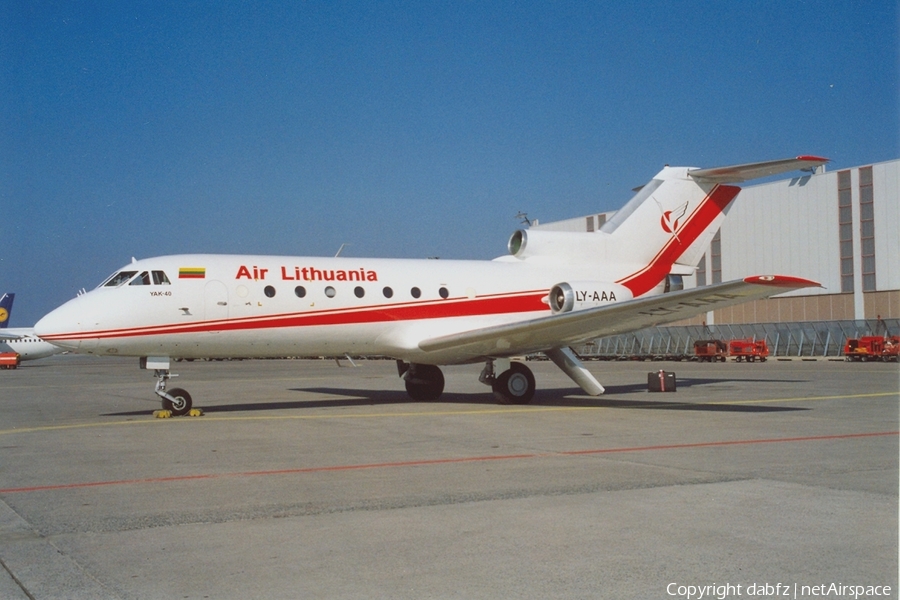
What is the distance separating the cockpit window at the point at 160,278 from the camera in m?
16.5

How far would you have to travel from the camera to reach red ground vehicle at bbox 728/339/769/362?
4828 cm

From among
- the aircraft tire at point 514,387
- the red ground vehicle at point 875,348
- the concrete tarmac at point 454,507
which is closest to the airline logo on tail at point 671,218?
the aircraft tire at point 514,387

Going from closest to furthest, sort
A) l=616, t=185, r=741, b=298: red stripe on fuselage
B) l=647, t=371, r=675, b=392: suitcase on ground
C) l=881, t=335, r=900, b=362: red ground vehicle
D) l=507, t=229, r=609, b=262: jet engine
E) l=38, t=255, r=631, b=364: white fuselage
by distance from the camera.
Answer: l=38, t=255, r=631, b=364: white fuselage < l=507, t=229, r=609, b=262: jet engine < l=616, t=185, r=741, b=298: red stripe on fuselage < l=647, t=371, r=675, b=392: suitcase on ground < l=881, t=335, r=900, b=362: red ground vehicle

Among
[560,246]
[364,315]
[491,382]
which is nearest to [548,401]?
[491,382]

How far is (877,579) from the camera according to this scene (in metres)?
5.14

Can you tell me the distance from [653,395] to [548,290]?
3.99 m

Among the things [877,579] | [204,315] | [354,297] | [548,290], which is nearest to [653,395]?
[548,290]

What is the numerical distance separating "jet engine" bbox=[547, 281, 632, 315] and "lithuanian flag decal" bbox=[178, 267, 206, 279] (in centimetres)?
772

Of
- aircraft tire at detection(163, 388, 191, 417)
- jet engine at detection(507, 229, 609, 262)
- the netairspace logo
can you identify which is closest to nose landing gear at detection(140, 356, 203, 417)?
aircraft tire at detection(163, 388, 191, 417)

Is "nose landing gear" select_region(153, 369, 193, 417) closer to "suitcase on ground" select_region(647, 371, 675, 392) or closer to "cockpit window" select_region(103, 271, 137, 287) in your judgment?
"cockpit window" select_region(103, 271, 137, 287)

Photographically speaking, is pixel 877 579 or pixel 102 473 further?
pixel 102 473

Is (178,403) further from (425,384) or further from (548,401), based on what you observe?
(548,401)

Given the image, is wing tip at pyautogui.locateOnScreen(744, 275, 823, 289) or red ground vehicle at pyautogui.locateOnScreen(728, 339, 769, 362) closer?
wing tip at pyautogui.locateOnScreen(744, 275, 823, 289)

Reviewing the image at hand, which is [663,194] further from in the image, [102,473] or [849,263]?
[849,263]
